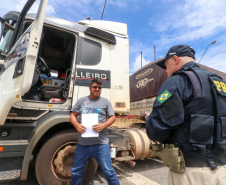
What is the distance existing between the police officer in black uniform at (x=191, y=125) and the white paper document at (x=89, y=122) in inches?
40.7

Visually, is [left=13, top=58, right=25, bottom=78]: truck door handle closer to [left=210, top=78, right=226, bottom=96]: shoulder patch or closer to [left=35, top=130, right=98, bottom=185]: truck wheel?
[left=35, top=130, right=98, bottom=185]: truck wheel

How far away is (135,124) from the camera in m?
4.57

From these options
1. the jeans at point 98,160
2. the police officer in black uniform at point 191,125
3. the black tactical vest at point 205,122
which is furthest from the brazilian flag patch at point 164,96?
the jeans at point 98,160

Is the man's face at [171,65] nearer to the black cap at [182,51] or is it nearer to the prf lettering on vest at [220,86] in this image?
the black cap at [182,51]

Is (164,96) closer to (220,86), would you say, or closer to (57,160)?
(220,86)

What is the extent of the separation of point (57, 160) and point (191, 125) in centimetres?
205

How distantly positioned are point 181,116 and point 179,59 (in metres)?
0.55

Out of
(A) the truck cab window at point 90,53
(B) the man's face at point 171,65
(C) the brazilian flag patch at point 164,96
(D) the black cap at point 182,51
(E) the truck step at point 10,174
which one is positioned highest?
(A) the truck cab window at point 90,53

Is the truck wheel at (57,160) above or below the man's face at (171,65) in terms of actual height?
below

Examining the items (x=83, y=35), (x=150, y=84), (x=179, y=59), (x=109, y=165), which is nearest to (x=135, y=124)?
(x=150, y=84)

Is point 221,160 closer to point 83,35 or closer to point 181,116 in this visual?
point 181,116

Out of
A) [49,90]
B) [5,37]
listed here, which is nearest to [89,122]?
[49,90]

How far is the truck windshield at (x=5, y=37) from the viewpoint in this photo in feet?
9.04

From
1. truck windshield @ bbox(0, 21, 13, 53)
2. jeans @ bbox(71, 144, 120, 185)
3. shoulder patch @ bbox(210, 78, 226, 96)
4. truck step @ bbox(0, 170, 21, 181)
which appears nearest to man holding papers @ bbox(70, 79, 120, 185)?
jeans @ bbox(71, 144, 120, 185)
